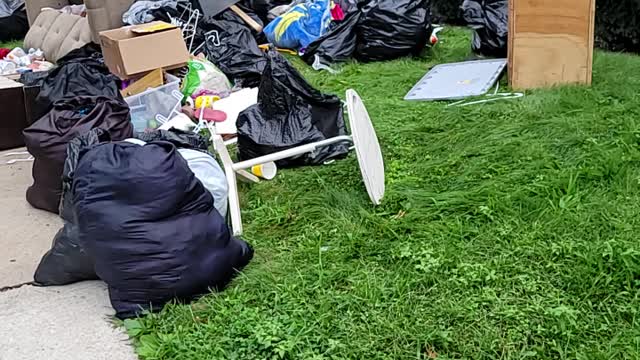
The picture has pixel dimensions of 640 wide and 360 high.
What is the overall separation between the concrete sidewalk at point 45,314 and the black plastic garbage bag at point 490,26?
341 cm

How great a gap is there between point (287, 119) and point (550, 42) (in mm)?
1756

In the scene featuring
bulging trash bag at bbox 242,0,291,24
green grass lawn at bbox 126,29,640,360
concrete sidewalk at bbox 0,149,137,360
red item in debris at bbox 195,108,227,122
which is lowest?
concrete sidewalk at bbox 0,149,137,360

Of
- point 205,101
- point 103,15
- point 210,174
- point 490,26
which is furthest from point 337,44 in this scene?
point 210,174

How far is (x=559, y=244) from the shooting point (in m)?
2.52

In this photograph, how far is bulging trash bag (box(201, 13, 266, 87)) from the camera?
17.2ft

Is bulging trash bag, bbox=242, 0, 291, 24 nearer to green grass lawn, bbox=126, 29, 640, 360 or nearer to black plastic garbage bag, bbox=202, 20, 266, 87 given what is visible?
black plastic garbage bag, bbox=202, 20, 266, 87

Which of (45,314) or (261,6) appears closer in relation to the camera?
(45,314)

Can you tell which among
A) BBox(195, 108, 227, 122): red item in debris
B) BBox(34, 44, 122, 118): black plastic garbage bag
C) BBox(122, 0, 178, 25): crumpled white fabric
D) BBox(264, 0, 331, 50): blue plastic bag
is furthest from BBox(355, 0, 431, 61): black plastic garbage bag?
BBox(34, 44, 122, 118): black plastic garbage bag

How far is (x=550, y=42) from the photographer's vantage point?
4254 millimetres

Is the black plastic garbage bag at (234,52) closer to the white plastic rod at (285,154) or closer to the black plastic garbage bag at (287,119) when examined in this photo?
the black plastic garbage bag at (287,119)

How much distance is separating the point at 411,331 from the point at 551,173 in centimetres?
126

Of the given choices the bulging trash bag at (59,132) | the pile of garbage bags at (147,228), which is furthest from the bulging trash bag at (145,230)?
the bulging trash bag at (59,132)

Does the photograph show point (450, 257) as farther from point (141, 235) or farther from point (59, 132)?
point (59, 132)

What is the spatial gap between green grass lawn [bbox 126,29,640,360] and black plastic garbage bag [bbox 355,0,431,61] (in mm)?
2000
